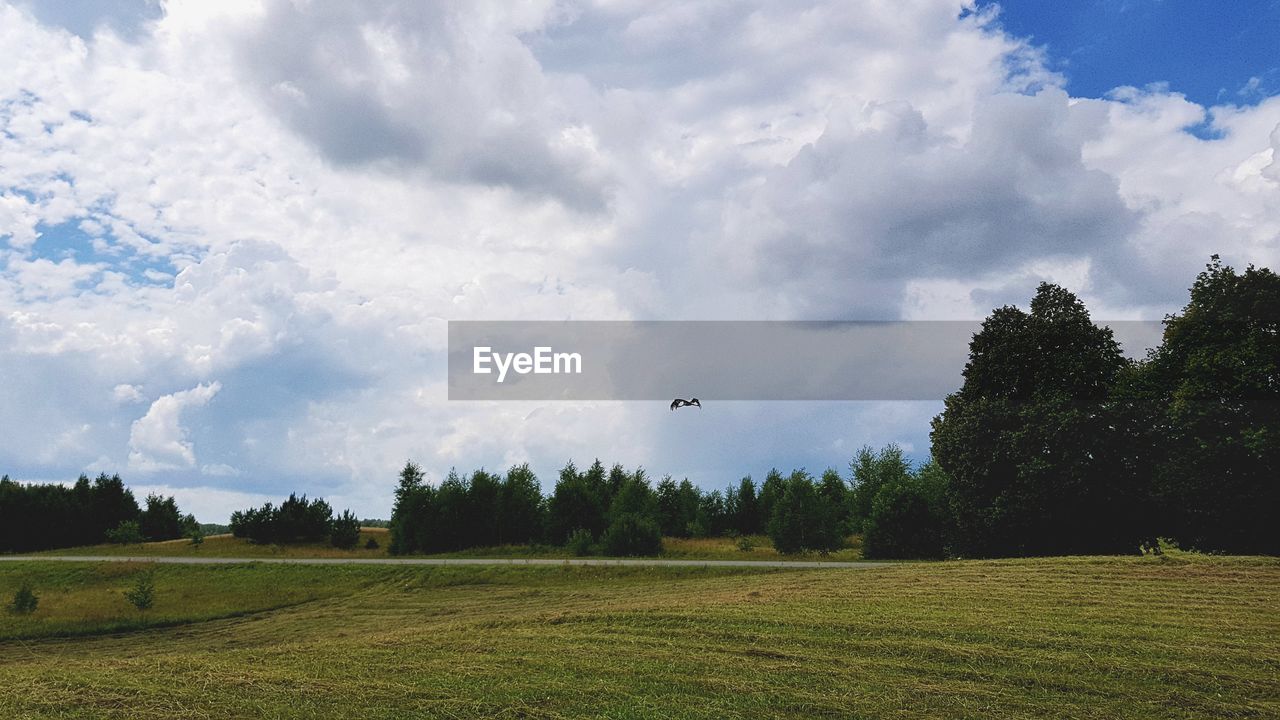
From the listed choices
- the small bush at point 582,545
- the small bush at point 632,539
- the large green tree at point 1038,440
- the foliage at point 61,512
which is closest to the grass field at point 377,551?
the small bush at point 582,545

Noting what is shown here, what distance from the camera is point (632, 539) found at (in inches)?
1607

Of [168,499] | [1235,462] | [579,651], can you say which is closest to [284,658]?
[579,651]

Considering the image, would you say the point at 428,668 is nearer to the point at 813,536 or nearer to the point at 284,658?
the point at 284,658

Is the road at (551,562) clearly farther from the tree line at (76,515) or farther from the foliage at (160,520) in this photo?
the foliage at (160,520)

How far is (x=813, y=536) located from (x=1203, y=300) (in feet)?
74.0

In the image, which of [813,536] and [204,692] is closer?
[204,692]

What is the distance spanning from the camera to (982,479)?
34812 mm

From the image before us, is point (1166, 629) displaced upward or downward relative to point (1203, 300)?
downward

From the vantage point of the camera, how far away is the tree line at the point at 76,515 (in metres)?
60.3

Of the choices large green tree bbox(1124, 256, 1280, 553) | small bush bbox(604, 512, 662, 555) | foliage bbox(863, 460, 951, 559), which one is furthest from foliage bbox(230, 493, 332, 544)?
large green tree bbox(1124, 256, 1280, 553)

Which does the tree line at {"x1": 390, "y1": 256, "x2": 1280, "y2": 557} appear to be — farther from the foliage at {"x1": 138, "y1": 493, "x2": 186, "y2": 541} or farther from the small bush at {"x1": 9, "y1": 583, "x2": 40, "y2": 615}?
the foliage at {"x1": 138, "y1": 493, "x2": 186, "y2": 541}

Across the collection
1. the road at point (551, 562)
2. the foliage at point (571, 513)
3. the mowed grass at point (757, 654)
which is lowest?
the mowed grass at point (757, 654)

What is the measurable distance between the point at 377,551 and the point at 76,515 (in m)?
29.6

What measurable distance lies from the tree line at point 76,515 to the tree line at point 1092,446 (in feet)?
143
